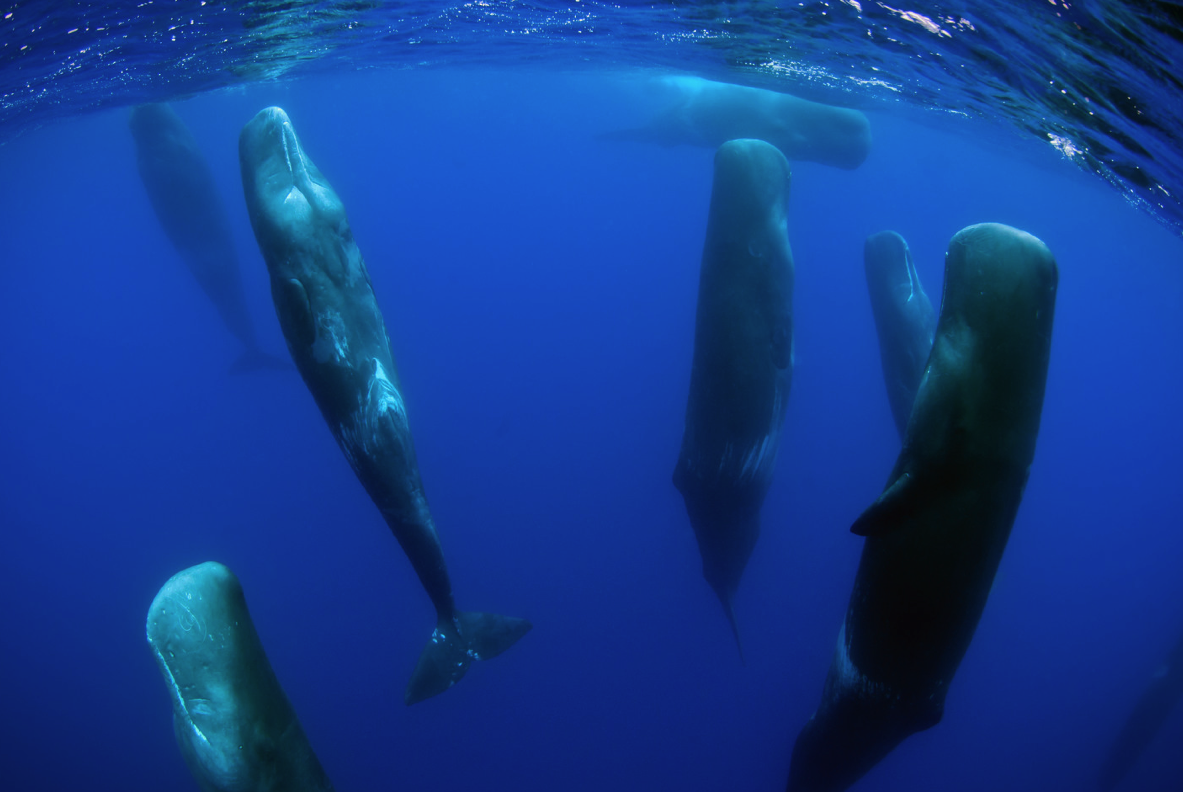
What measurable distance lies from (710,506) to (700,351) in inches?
74.6

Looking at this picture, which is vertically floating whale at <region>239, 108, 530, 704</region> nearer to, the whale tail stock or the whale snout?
the whale snout

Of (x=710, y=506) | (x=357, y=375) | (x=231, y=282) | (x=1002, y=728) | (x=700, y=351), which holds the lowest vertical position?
(x=1002, y=728)

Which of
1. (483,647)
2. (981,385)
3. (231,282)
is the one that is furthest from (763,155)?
(231,282)

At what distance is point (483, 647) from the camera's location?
7172mm

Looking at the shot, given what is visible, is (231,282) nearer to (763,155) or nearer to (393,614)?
(393,614)

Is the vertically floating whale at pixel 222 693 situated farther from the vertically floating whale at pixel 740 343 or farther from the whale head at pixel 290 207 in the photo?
the vertically floating whale at pixel 740 343

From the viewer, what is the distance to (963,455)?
10.9 feet

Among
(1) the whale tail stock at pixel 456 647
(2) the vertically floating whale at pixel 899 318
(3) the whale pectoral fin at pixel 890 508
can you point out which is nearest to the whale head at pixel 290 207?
(1) the whale tail stock at pixel 456 647

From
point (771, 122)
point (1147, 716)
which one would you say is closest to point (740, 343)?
point (771, 122)

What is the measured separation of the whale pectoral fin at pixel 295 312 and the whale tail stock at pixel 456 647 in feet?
11.2

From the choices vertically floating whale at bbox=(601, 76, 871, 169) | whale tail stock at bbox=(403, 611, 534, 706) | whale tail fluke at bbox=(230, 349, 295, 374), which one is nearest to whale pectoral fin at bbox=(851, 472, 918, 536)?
whale tail stock at bbox=(403, 611, 534, 706)

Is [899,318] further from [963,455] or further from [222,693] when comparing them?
[222,693]

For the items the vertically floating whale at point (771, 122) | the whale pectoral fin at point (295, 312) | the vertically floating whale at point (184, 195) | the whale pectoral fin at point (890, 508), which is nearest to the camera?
the whale pectoral fin at point (890, 508)

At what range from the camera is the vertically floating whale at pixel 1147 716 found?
15.7 meters
